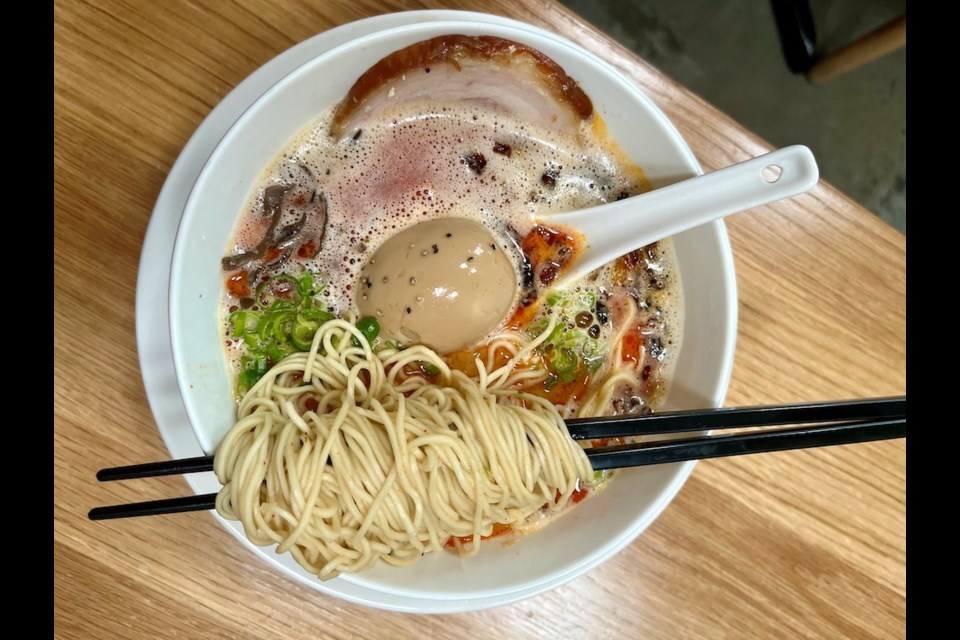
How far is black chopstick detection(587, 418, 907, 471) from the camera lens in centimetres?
102

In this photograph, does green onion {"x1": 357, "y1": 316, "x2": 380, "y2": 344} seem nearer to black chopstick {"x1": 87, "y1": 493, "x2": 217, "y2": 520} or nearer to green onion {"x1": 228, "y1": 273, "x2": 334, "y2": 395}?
green onion {"x1": 228, "y1": 273, "x2": 334, "y2": 395}

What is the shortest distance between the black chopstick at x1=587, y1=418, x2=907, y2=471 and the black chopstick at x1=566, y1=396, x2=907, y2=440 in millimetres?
16

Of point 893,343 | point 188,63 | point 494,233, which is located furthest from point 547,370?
point 188,63

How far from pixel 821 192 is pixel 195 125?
118 centimetres

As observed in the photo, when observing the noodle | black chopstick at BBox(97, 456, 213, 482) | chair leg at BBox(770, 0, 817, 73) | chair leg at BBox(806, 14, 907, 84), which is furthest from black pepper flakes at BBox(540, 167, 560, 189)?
chair leg at BBox(770, 0, 817, 73)

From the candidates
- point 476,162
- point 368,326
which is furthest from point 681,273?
point 368,326

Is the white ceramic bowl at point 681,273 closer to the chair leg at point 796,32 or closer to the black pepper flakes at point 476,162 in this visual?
the black pepper flakes at point 476,162

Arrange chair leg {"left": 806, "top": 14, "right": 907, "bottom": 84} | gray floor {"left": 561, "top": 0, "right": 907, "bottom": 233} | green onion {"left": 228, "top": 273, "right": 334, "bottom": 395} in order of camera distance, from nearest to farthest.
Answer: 1. green onion {"left": 228, "top": 273, "right": 334, "bottom": 395}
2. chair leg {"left": 806, "top": 14, "right": 907, "bottom": 84}
3. gray floor {"left": 561, "top": 0, "right": 907, "bottom": 233}

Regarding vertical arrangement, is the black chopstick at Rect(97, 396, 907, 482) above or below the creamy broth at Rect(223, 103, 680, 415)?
below

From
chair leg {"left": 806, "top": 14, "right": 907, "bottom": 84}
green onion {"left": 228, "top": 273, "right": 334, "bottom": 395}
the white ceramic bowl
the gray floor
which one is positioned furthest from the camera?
the gray floor

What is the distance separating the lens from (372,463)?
1.04m

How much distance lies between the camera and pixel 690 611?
138 cm

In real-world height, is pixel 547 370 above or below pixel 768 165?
below
